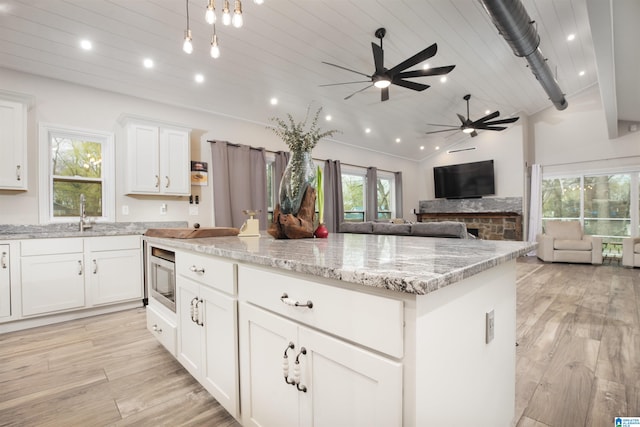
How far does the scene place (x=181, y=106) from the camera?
4.21 meters

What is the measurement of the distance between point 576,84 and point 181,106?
761cm

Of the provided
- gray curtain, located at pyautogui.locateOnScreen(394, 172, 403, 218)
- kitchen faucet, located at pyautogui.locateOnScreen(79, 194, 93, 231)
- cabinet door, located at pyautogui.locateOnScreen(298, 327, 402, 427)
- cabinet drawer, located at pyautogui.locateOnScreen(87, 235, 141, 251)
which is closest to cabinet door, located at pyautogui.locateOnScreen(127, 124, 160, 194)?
kitchen faucet, located at pyautogui.locateOnScreen(79, 194, 93, 231)

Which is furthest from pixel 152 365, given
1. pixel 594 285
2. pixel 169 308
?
pixel 594 285

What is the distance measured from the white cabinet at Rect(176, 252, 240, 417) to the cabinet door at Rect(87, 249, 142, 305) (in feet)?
6.67

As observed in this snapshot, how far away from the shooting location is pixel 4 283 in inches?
107

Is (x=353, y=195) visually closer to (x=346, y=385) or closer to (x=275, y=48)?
(x=275, y=48)

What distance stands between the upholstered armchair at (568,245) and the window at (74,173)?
758 cm

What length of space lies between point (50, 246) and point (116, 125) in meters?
1.60

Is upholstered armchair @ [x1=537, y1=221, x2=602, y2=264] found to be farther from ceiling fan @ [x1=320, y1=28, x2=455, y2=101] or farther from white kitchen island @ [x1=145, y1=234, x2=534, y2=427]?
white kitchen island @ [x1=145, y1=234, x2=534, y2=427]

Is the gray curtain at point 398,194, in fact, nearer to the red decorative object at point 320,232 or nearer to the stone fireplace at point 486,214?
the stone fireplace at point 486,214

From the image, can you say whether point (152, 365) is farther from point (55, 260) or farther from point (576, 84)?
point (576, 84)

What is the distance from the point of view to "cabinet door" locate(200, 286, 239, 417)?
1263 mm

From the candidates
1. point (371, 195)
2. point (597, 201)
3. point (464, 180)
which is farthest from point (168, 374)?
point (597, 201)

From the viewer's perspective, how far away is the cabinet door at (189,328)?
1.55 m
